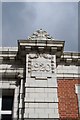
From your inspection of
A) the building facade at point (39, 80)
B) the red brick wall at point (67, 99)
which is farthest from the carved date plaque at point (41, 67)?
the red brick wall at point (67, 99)

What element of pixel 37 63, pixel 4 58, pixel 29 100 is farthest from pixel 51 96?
pixel 4 58

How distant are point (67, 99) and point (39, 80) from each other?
3.27ft

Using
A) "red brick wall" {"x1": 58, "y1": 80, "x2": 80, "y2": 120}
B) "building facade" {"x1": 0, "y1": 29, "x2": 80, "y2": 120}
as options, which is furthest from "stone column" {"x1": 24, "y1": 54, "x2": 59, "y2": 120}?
"red brick wall" {"x1": 58, "y1": 80, "x2": 80, "y2": 120}

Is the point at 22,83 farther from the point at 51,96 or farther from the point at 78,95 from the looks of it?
the point at 78,95

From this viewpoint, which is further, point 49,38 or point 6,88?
point 49,38

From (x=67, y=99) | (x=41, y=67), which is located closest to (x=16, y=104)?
(x=41, y=67)

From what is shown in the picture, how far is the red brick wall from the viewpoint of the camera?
9.33 m

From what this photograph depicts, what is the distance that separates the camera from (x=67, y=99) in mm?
9711

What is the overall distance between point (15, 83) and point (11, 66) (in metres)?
0.67

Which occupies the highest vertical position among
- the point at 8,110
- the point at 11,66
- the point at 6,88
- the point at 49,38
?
the point at 49,38

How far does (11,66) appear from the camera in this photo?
1049cm

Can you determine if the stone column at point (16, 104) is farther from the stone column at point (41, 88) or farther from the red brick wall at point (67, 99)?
the red brick wall at point (67, 99)

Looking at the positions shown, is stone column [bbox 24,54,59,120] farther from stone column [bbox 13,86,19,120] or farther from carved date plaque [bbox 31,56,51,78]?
stone column [bbox 13,86,19,120]

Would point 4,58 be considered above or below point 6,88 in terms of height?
above
